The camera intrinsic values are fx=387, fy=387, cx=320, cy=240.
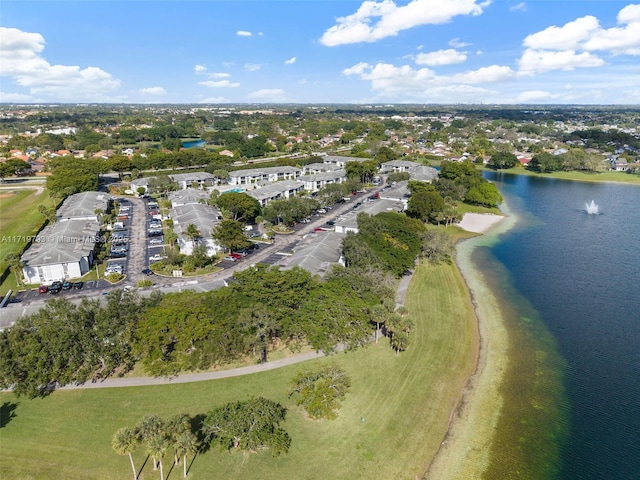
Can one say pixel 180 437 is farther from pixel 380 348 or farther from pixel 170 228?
pixel 170 228

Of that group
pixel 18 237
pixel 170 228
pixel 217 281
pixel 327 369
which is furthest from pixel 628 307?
pixel 18 237

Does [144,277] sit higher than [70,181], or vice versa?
[70,181]

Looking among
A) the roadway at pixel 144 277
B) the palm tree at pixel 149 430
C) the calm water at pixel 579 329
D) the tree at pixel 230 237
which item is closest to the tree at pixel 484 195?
the calm water at pixel 579 329

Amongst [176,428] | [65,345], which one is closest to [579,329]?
[176,428]

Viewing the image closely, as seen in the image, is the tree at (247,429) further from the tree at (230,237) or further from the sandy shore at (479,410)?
the tree at (230,237)

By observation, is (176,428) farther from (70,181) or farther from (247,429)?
(70,181)

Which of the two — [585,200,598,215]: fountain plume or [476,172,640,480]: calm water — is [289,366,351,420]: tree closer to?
[476,172,640,480]: calm water

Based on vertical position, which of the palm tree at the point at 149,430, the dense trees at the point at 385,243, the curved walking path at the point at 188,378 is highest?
the dense trees at the point at 385,243
